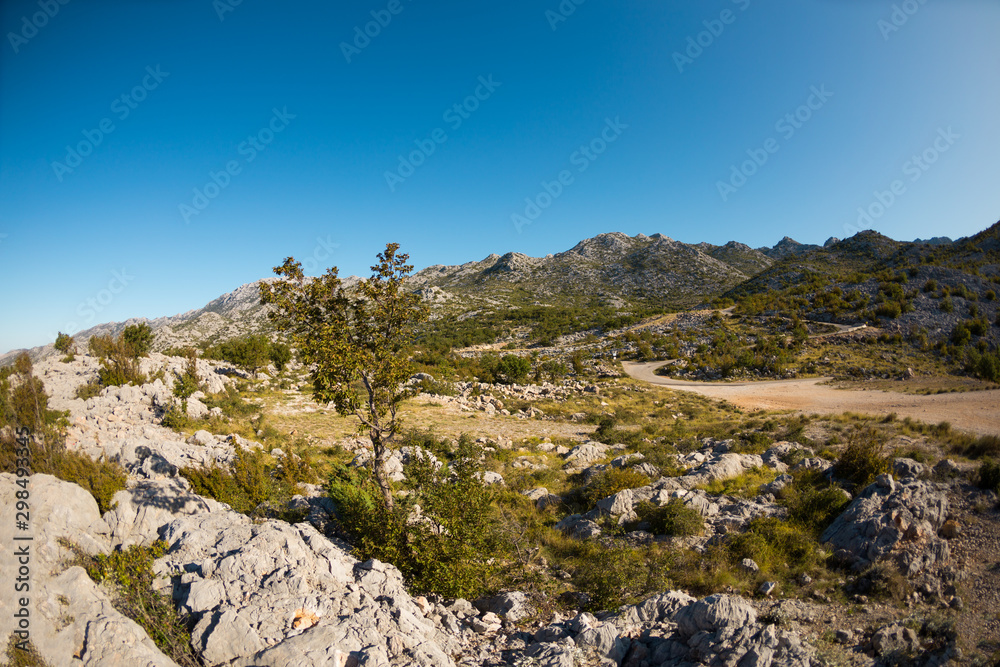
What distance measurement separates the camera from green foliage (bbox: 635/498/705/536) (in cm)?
1001

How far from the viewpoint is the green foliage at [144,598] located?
5324 millimetres

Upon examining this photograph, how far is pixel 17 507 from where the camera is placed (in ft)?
22.3

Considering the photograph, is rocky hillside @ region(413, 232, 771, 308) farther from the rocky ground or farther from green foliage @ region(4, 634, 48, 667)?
green foliage @ region(4, 634, 48, 667)

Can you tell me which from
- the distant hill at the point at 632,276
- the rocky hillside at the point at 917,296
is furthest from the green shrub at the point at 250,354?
the rocky hillside at the point at 917,296

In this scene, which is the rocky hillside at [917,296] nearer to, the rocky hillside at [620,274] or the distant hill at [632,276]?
the distant hill at [632,276]

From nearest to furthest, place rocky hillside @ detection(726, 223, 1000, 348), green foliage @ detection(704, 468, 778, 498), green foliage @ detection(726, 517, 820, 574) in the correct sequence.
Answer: green foliage @ detection(726, 517, 820, 574), green foliage @ detection(704, 468, 778, 498), rocky hillside @ detection(726, 223, 1000, 348)

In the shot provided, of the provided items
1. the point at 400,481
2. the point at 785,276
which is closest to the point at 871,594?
the point at 400,481

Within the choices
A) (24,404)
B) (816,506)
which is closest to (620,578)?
(816,506)

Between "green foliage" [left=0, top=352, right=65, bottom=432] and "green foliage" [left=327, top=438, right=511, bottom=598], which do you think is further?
"green foliage" [left=0, top=352, right=65, bottom=432]

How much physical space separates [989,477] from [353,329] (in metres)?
15.4

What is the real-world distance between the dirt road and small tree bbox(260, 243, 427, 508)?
866 inches

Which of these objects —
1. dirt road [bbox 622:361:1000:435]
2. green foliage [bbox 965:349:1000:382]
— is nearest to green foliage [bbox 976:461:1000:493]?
dirt road [bbox 622:361:1000:435]

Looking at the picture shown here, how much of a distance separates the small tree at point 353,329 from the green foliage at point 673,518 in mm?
6918

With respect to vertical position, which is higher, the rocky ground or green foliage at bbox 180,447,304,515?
green foliage at bbox 180,447,304,515
